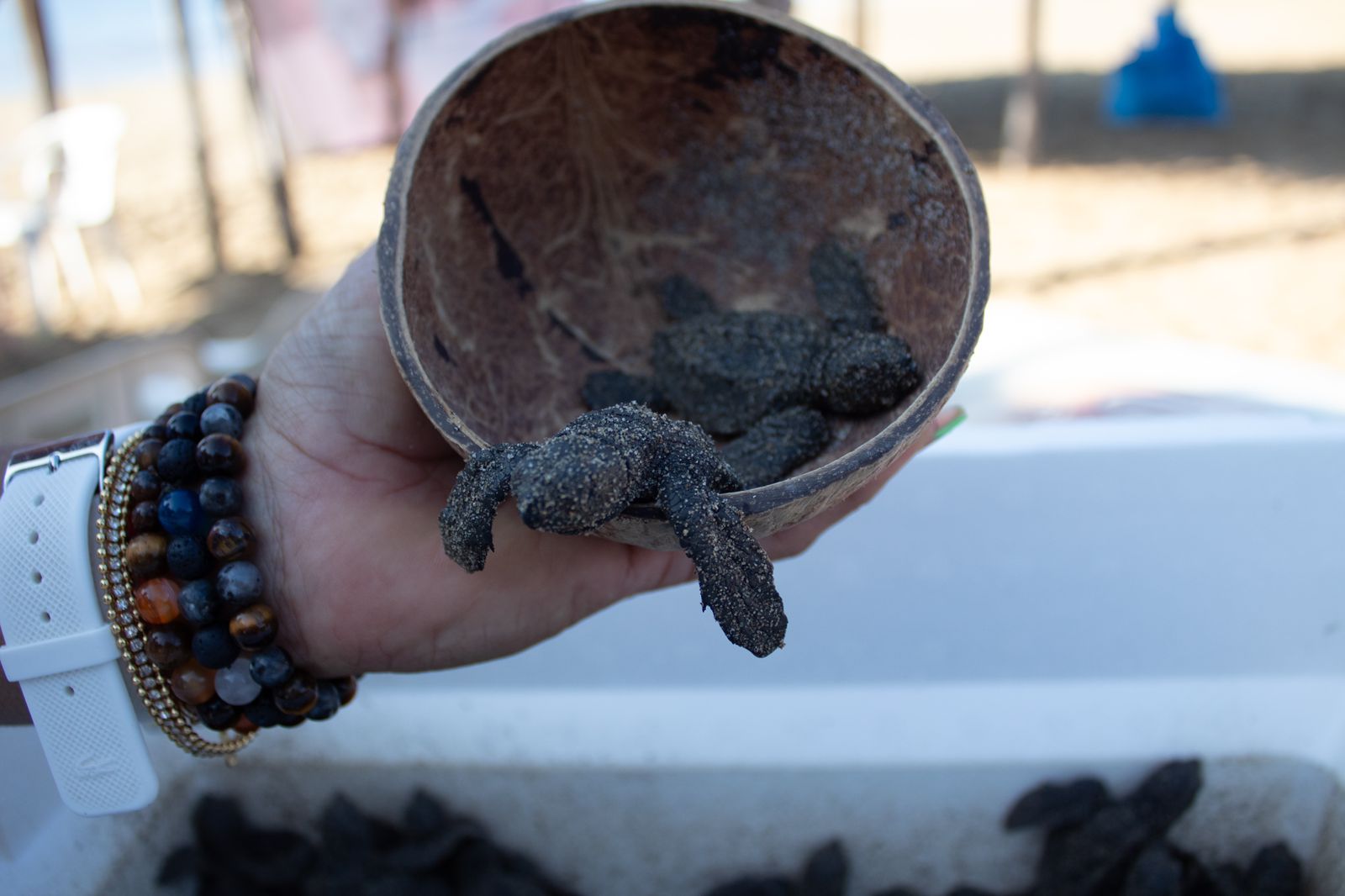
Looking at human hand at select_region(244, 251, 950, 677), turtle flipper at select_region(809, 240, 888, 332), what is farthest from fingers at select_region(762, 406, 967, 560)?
turtle flipper at select_region(809, 240, 888, 332)

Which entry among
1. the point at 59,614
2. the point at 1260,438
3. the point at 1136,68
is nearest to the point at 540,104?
the point at 59,614

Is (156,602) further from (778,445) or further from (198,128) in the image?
(198,128)

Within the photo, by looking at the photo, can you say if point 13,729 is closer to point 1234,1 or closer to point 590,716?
point 590,716

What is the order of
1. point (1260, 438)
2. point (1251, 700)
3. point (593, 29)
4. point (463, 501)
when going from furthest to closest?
point (1260, 438) < point (1251, 700) < point (593, 29) < point (463, 501)

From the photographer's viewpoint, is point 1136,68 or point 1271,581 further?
point 1136,68

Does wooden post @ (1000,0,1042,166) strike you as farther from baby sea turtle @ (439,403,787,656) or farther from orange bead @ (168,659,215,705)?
orange bead @ (168,659,215,705)

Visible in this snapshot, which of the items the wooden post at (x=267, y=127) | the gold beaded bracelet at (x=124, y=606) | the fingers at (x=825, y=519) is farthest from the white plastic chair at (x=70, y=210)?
the fingers at (x=825, y=519)

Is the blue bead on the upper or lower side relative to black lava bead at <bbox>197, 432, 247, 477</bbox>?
lower

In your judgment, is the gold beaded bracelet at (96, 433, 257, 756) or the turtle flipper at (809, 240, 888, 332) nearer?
the gold beaded bracelet at (96, 433, 257, 756)
